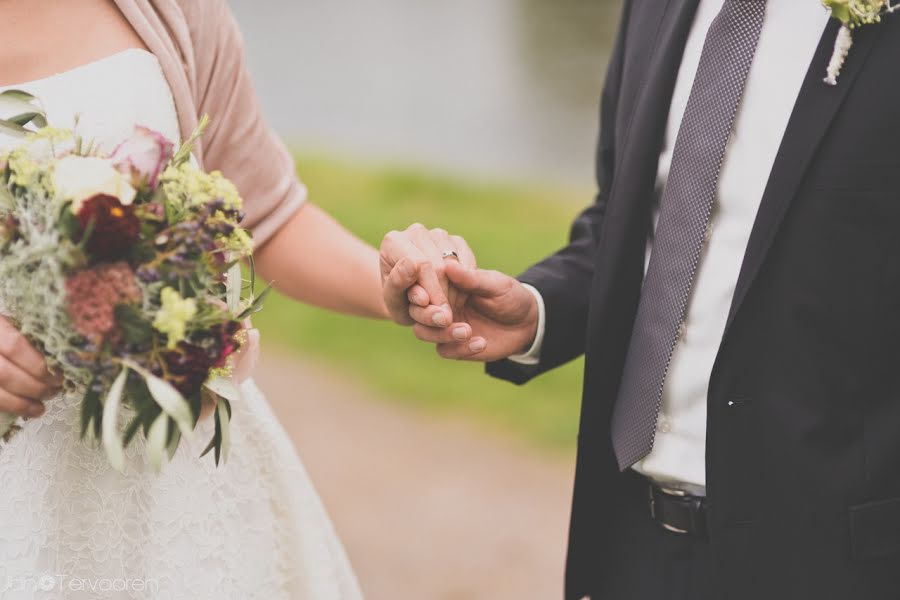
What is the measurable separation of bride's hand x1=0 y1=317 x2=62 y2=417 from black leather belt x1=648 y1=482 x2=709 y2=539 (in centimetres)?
109

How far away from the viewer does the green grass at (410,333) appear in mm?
5383

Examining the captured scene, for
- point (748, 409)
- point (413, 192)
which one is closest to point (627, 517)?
point (748, 409)

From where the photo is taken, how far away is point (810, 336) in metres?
1.81

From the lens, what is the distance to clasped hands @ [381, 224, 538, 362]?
1.97 meters

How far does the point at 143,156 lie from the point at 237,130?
1.96 ft

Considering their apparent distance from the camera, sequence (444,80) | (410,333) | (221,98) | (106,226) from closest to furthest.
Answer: (106,226) < (221,98) < (410,333) < (444,80)

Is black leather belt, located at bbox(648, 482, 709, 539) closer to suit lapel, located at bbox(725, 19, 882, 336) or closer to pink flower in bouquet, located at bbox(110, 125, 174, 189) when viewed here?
suit lapel, located at bbox(725, 19, 882, 336)

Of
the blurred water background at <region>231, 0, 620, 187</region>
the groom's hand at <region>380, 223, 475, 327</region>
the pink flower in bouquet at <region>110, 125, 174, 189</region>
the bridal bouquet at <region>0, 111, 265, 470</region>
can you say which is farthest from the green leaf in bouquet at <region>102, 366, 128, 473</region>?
the blurred water background at <region>231, 0, 620, 187</region>

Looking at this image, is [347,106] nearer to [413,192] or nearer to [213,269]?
[413,192]

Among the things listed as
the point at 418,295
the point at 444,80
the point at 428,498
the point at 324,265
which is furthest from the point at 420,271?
the point at 444,80

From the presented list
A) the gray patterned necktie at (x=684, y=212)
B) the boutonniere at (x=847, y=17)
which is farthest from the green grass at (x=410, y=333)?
the boutonniere at (x=847, y=17)

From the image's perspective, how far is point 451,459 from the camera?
5016 mm

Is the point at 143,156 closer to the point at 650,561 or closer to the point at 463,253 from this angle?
the point at 463,253

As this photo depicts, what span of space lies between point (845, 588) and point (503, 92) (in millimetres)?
12722
